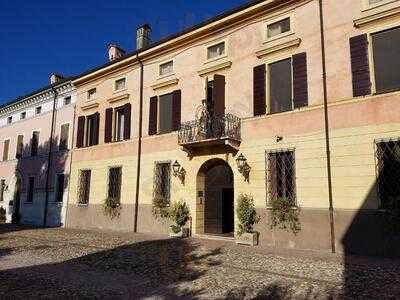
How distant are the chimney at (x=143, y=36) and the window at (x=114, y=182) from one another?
7.33 meters

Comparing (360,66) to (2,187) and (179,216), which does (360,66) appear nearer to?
(179,216)

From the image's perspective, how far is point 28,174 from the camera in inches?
1041

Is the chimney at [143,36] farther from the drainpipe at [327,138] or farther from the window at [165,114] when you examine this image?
the drainpipe at [327,138]

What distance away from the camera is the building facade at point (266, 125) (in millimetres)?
11578

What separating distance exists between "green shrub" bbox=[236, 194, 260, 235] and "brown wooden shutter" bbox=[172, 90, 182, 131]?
4.97 metres

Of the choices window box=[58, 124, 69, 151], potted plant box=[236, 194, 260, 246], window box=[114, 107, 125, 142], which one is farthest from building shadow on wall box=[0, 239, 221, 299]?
window box=[58, 124, 69, 151]

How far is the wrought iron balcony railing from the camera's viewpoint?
14.7m

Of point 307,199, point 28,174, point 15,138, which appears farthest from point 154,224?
point 15,138

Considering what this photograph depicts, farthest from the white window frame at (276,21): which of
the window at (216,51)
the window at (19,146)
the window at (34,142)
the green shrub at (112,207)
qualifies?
the window at (19,146)

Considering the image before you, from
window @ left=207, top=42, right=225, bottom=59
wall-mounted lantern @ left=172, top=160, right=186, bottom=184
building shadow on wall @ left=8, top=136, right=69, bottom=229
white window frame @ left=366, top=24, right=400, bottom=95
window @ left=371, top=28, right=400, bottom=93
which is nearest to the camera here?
window @ left=371, top=28, right=400, bottom=93

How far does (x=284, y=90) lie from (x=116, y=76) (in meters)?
10.6

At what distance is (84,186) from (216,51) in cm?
1100

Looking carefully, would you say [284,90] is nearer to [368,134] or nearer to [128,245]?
[368,134]

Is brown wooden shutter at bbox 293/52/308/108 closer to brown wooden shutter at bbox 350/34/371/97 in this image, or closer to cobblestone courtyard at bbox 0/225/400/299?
brown wooden shutter at bbox 350/34/371/97
